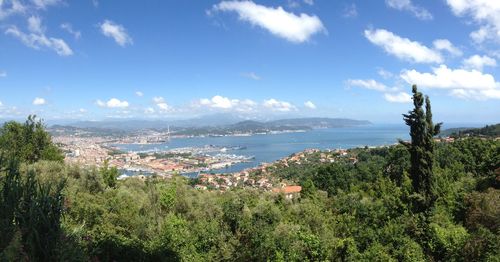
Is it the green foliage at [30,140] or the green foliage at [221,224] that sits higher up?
the green foliage at [30,140]

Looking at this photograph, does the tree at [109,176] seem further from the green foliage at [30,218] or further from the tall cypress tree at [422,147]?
the tall cypress tree at [422,147]

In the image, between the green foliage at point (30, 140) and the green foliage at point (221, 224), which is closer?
the green foliage at point (221, 224)

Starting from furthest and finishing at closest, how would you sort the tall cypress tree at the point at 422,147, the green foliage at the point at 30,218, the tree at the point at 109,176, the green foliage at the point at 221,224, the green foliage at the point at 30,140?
the green foliage at the point at 30,140 < the tree at the point at 109,176 < the tall cypress tree at the point at 422,147 < the green foliage at the point at 221,224 < the green foliage at the point at 30,218

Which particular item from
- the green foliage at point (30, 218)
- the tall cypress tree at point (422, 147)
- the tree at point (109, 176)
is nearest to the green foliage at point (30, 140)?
the tree at point (109, 176)

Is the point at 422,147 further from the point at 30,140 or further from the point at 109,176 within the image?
→ the point at 30,140

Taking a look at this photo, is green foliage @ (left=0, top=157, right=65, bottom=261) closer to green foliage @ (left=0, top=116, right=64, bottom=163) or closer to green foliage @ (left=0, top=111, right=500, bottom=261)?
green foliage @ (left=0, top=111, right=500, bottom=261)

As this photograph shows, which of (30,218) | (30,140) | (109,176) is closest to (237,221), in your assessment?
(30,218)
